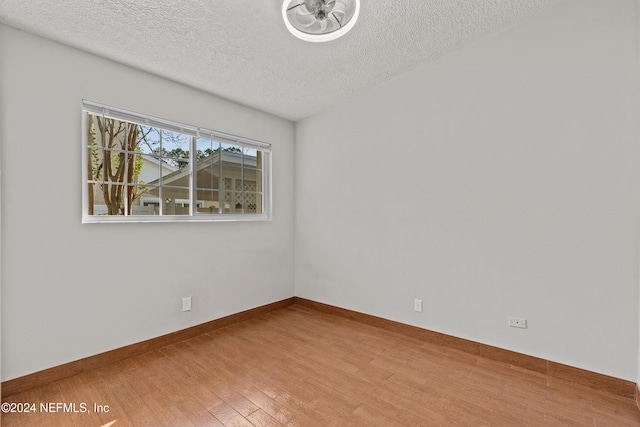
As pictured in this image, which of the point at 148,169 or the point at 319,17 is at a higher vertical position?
the point at 319,17

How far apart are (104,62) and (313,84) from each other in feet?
5.87

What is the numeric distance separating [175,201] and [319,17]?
6.91 feet

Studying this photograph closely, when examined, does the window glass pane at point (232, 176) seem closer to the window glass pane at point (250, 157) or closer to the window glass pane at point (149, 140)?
the window glass pane at point (250, 157)

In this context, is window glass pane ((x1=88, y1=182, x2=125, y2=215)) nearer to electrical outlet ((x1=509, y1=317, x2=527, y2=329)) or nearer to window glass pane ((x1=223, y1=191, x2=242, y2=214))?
window glass pane ((x1=223, y1=191, x2=242, y2=214))

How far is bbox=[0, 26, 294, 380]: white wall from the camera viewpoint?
77.9 inches

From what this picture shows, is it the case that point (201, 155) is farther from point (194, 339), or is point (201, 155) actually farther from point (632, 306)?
point (632, 306)

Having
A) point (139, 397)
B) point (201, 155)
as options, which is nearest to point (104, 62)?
point (201, 155)

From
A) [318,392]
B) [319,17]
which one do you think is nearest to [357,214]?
[318,392]

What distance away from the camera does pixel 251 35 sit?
2162mm

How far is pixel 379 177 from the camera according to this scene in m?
3.09

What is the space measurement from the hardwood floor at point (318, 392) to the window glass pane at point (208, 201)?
135 cm

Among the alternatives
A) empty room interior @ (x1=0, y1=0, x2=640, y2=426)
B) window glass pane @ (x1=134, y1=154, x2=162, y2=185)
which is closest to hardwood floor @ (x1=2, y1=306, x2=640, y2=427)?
empty room interior @ (x1=0, y1=0, x2=640, y2=426)

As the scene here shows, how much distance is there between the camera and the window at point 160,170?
7.96 ft

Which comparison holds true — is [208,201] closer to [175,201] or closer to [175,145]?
[175,201]
